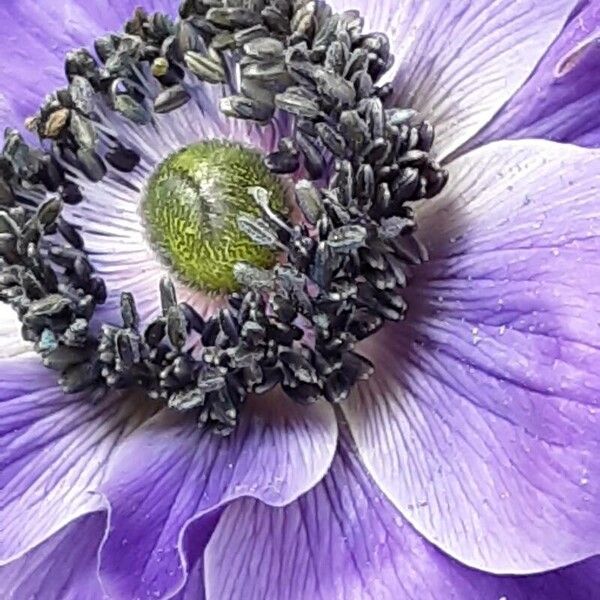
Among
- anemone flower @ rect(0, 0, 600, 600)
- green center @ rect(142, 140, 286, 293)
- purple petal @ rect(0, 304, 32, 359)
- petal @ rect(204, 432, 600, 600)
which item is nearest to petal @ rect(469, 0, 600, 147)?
anemone flower @ rect(0, 0, 600, 600)

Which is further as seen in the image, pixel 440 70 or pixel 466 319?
pixel 440 70

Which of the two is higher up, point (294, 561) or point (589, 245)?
point (589, 245)

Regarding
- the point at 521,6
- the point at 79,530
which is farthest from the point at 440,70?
the point at 79,530

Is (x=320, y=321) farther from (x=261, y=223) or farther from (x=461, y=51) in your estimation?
(x=461, y=51)

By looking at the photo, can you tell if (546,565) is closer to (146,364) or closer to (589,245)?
(589,245)

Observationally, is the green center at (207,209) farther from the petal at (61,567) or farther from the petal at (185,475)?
the petal at (61,567)

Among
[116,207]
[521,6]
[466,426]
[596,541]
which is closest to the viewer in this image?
[596,541]

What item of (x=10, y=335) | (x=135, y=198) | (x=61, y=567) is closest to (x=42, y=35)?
(x=135, y=198)
